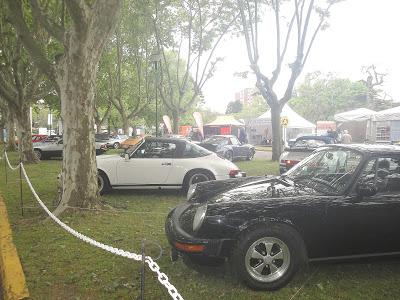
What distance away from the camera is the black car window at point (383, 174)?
4473 mm

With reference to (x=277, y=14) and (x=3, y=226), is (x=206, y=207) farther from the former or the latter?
(x=277, y=14)

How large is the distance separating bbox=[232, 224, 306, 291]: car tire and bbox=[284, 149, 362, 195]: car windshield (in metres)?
0.74

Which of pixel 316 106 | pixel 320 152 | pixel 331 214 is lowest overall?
pixel 331 214

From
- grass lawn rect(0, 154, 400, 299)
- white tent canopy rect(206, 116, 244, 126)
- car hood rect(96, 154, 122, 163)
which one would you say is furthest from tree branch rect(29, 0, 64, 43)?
white tent canopy rect(206, 116, 244, 126)

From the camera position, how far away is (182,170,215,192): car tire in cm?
933

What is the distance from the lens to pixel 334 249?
13.9 feet

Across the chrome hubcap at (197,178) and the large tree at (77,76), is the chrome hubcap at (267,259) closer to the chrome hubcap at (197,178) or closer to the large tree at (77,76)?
the large tree at (77,76)

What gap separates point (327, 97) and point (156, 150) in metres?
59.0

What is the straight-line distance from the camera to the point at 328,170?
196 inches

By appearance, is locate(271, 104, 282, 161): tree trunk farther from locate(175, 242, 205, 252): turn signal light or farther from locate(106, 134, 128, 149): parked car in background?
locate(106, 134, 128, 149): parked car in background

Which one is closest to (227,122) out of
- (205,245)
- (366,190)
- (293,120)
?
(293,120)

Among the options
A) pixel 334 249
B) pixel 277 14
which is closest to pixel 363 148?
pixel 334 249

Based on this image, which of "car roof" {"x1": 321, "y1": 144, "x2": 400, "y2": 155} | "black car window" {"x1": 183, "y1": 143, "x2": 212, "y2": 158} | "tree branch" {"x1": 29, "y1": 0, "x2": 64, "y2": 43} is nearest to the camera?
"car roof" {"x1": 321, "y1": 144, "x2": 400, "y2": 155}

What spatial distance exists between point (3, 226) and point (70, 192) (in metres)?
1.94
